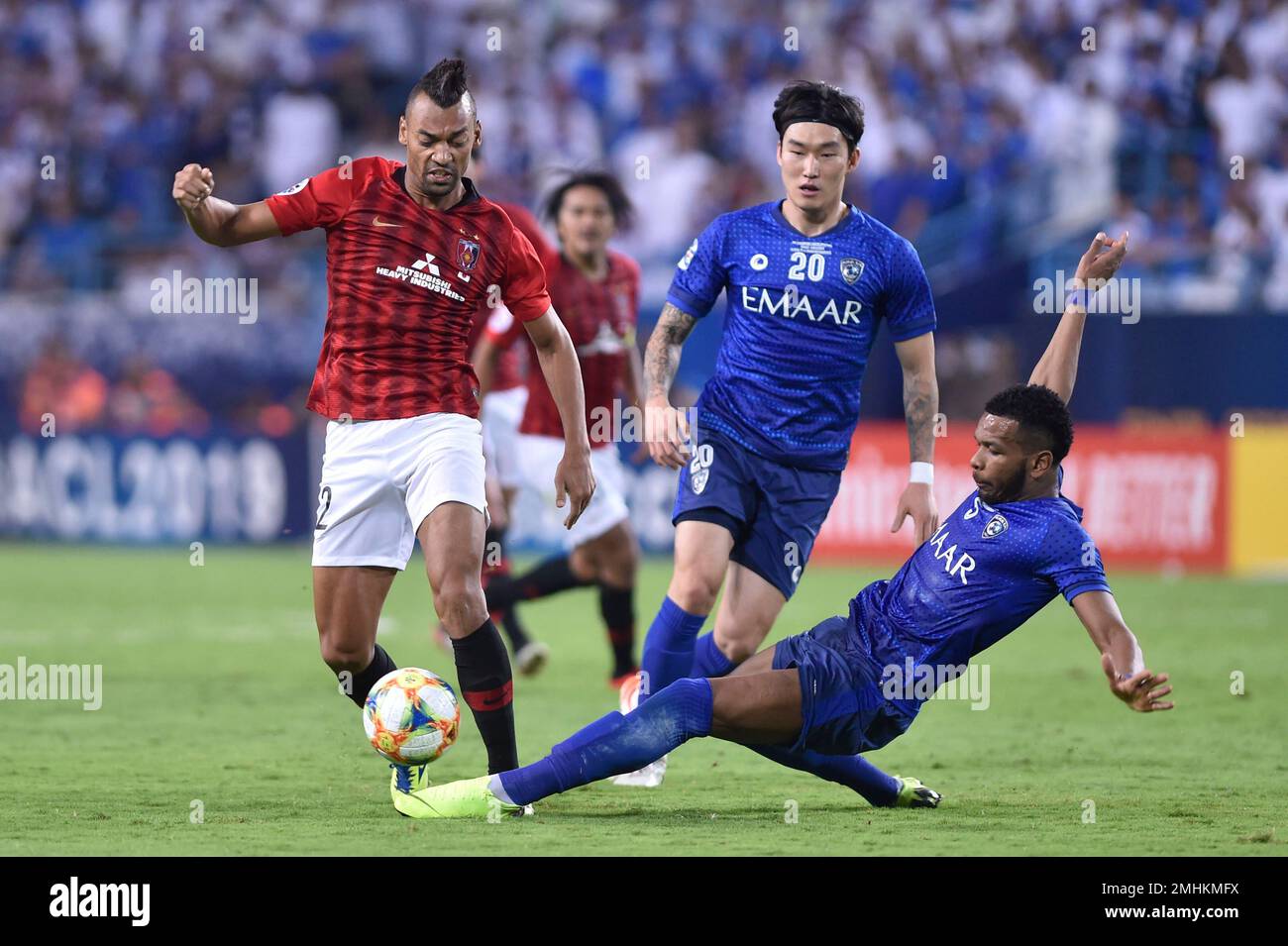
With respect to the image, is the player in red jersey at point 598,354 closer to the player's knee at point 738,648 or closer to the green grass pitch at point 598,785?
the green grass pitch at point 598,785

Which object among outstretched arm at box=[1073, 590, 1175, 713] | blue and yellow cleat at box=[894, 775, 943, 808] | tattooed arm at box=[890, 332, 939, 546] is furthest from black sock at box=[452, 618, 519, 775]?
outstretched arm at box=[1073, 590, 1175, 713]

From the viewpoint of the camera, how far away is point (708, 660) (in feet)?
22.5

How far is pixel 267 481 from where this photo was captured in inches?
A: 760

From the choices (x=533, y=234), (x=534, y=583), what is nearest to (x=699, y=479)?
(x=533, y=234)

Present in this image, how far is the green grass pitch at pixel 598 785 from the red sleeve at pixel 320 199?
198 cm

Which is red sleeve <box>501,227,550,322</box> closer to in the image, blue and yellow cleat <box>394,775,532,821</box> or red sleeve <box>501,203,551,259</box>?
blue and yellow cleat <box>394,775,532,821</box>

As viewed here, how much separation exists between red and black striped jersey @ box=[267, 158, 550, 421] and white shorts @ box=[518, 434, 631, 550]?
11.0ft

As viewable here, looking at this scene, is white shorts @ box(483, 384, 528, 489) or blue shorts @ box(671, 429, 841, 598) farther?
white shorts @ box(483, 384, 528, 489)

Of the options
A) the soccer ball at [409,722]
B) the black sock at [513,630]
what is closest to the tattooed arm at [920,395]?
the soccer ball at [409,722]

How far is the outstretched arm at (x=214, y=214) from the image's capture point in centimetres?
594

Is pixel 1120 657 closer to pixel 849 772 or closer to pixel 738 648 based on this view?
pixel 849 772

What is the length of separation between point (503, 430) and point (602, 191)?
220 cm

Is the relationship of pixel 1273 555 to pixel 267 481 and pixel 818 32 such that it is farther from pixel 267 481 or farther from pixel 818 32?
pixel 267 481

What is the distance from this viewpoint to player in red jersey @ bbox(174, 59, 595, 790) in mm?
6250
